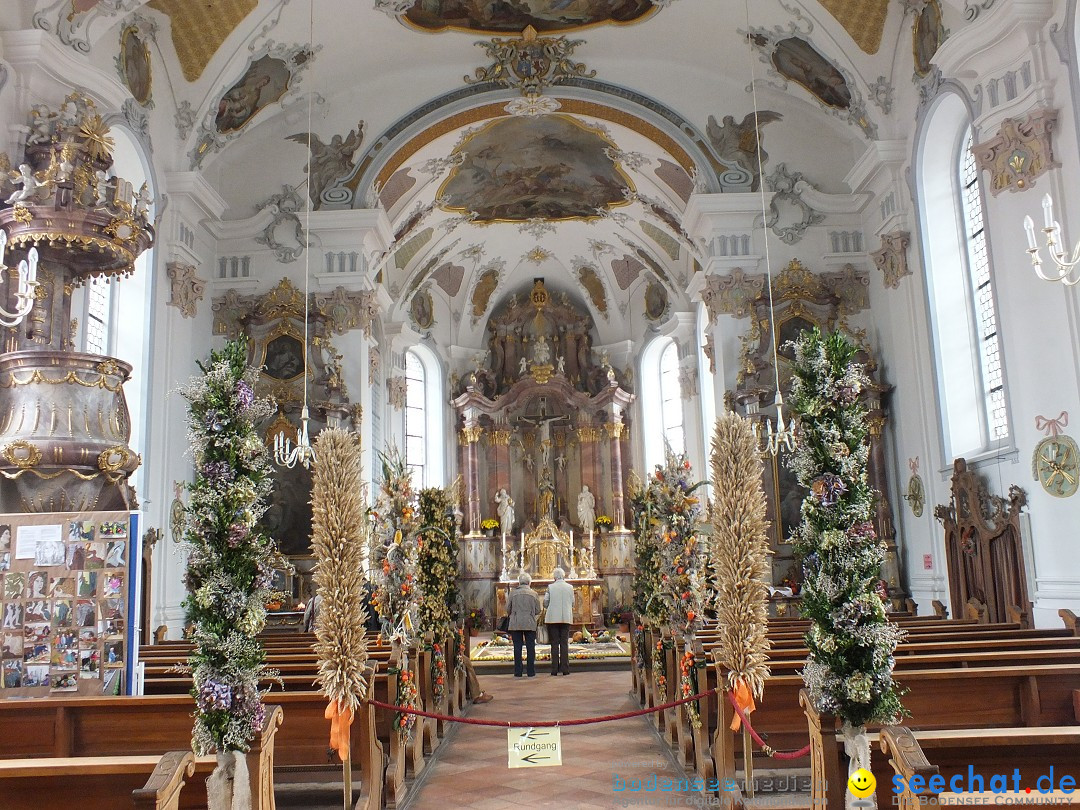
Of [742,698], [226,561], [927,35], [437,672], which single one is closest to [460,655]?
[437,672]

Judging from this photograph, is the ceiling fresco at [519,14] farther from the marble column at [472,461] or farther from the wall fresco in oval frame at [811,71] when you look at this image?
the marble column at [472,461]

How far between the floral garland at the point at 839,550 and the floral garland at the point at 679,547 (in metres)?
3.86

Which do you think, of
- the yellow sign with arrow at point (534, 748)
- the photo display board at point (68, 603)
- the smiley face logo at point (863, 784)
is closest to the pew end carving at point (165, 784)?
the yellow sign with arrow at point (534, 748)

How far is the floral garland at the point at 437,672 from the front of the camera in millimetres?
9969

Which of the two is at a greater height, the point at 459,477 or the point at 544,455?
the point at 544,455

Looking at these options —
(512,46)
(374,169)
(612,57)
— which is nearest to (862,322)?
(612,57)

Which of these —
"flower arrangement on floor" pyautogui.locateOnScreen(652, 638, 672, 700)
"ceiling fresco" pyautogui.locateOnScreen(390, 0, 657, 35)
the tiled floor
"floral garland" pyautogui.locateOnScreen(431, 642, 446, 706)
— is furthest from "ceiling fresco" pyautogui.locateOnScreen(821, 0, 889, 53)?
"floral garland" pyautogui.locateOnScreen(431, 642, 446, 706)

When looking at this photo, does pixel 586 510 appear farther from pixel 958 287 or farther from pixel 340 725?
pixel 340 725

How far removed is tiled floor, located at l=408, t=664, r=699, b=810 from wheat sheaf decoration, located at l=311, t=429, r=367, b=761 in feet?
5.14

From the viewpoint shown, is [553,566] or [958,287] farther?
[553,566]

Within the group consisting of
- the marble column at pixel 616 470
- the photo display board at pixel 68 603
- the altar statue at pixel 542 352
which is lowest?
the photo display board at pixel 68 603

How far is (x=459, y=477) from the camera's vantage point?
1503 cm

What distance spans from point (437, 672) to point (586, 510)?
14.4 metres

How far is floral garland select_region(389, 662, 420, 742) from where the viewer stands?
7629 millimetres
